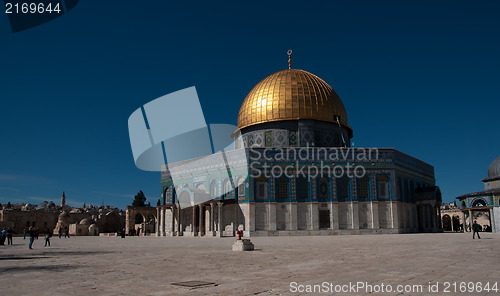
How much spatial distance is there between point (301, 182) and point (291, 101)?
Answer: 8.16 meters

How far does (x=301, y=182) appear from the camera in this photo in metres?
30.8

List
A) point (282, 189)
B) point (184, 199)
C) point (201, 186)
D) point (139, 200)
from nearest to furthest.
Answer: point (282, 189), point (201, 186), point (184, 199), point (139, 200)

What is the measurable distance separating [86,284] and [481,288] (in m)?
6.08

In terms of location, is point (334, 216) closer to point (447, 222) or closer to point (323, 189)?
point (323, 189)

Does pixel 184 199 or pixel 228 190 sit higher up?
pixel 228 190

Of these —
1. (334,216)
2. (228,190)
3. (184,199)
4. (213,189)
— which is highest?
(213,189)

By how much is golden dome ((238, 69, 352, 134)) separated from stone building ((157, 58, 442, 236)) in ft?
0.31

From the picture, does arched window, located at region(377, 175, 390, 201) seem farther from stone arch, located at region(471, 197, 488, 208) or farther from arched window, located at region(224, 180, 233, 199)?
stone arch, located at region(471, 197, 488, 208)

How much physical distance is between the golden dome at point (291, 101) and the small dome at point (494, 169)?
1882 centimetres

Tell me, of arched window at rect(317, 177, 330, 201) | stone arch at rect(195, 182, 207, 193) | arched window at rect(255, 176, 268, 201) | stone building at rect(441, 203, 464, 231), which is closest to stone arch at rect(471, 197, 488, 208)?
arched window at rect(317, 177, 330, 201)

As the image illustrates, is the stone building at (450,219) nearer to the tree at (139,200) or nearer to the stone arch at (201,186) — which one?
the stone arch at (201,186)

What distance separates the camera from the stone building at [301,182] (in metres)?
30.3

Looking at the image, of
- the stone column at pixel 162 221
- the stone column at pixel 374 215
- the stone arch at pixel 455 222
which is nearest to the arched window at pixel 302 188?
the stone column at pixel 374 215

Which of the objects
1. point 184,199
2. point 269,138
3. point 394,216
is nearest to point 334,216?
point 394,216
